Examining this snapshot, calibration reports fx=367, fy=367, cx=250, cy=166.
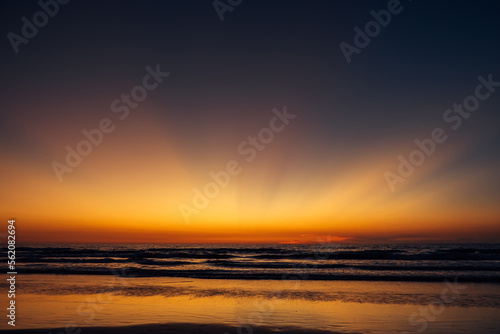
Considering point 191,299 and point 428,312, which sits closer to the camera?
point 428,312

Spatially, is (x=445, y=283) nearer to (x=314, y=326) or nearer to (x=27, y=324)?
(x=314, y=326)

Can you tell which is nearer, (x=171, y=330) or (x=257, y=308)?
(x=171, y=330)

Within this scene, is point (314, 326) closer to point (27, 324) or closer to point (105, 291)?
point (27, 324)

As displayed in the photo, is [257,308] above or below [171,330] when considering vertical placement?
above

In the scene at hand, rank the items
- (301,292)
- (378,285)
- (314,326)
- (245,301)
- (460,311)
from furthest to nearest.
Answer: (378,285)
(301,292)
(245,301)
(460,311)
(314,326)

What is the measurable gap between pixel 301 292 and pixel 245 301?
3406mm

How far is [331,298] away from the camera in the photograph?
1534 cm

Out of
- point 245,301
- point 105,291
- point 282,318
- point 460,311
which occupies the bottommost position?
point 460,311

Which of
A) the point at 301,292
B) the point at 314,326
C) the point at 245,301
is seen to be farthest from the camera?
the point at 301,292

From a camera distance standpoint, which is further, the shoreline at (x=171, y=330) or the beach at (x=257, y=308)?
the beach at (x=257, y=308)

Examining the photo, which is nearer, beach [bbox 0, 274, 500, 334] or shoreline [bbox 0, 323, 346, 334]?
shoreline [bbox 0, 323, 346, 334]

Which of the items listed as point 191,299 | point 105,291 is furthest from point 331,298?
point 105,291

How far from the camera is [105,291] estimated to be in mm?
17141

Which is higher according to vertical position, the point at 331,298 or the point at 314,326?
the point at 331,298
